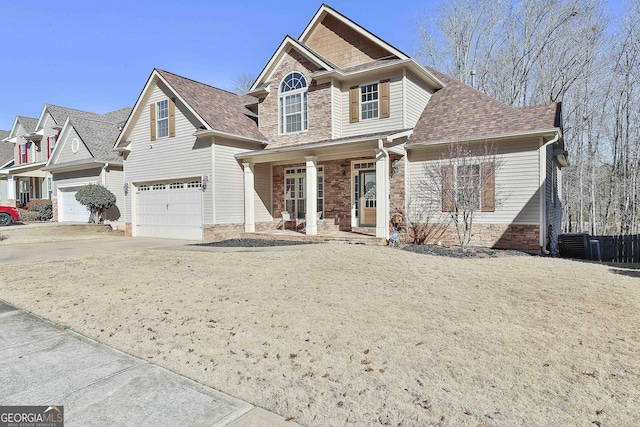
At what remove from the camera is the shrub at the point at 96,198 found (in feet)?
64.3

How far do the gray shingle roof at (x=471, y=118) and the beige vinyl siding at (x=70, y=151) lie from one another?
18868 millimetres

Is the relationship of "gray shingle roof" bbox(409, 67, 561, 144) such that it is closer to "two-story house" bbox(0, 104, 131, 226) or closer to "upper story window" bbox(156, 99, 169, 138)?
"upper story window" bbox(156, 99, 169, 138)

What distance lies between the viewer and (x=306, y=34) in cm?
1717

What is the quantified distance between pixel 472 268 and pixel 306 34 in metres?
13.5

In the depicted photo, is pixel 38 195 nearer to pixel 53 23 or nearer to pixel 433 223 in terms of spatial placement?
pixel 53 23

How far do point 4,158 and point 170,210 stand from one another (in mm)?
26602

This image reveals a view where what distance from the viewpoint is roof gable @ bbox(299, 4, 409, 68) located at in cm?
1492

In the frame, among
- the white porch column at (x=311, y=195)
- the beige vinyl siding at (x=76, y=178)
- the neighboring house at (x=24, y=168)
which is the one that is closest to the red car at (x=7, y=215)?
the beige vinyl siding at (x=76, y=178)

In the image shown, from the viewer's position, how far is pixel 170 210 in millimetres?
16625

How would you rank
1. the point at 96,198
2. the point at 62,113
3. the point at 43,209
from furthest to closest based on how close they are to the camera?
1. the point at 62,113
2. the point at 43,209
3. the point at 96,198

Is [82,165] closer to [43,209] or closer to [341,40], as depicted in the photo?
[43,209]

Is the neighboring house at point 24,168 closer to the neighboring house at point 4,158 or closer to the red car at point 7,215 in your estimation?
the neighboring house at point 4,158
